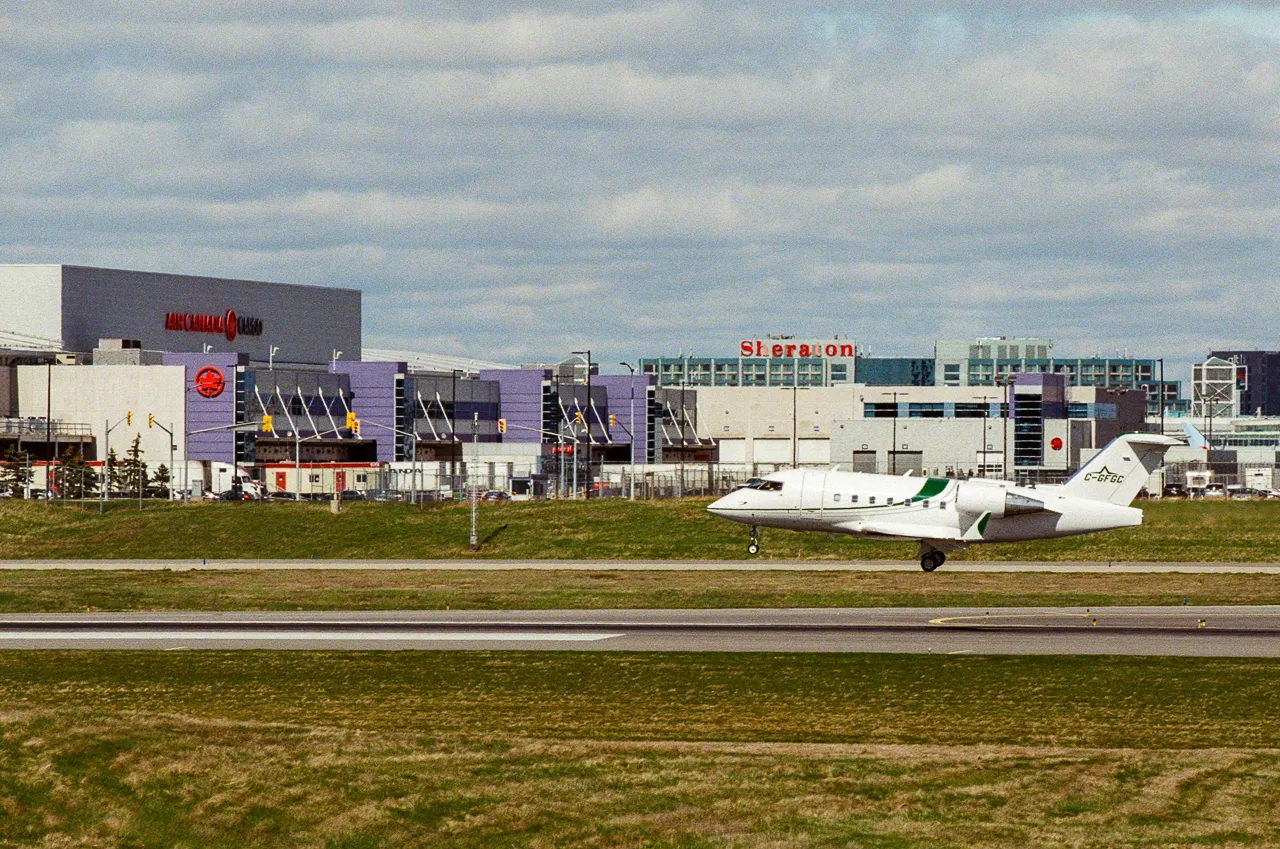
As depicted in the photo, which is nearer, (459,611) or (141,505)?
(459,611)

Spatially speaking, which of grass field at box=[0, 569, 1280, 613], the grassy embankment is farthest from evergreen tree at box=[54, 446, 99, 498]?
grass field at box=[0, 569, 1280, 613]

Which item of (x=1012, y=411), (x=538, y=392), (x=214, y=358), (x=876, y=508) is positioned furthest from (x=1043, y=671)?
(x=1012, y=411)

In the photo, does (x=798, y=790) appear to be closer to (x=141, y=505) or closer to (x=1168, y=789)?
(x=1168, y=789)

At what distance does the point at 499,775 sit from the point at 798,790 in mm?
3940

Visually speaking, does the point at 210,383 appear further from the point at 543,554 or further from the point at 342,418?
the point at 543,554

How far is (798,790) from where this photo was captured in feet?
70.8

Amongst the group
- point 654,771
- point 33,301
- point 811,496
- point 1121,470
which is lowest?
point 654,771

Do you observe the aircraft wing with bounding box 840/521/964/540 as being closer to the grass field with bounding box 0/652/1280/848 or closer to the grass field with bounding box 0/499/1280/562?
the grass field with bounding box 0/499/1280/562

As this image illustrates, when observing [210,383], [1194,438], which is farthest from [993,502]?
[210,383]

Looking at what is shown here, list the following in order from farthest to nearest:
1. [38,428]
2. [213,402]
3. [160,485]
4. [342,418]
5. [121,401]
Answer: [342,418], [121,401], [38,428], [213,402], [160,485]

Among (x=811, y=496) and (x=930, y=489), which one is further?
(x=811, y=496)

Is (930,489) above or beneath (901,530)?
above

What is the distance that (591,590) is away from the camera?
57500 mm

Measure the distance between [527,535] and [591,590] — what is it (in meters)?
23.9
